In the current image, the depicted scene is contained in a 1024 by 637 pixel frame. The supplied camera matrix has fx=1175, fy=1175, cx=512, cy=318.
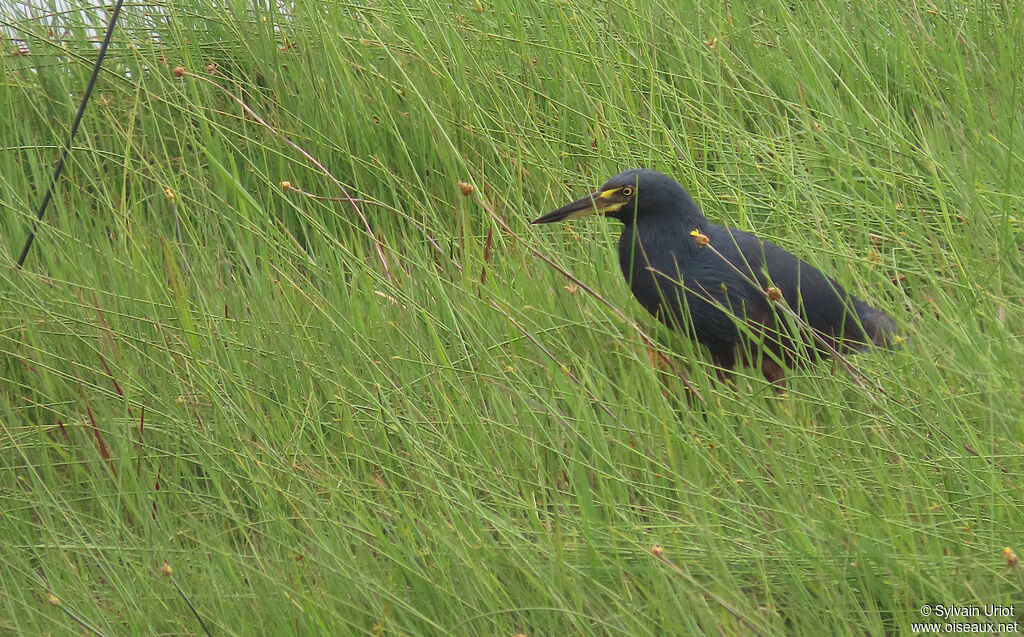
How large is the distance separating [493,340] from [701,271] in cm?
56

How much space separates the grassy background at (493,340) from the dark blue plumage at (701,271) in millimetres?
100

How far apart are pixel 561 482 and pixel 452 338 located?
56 centimetres

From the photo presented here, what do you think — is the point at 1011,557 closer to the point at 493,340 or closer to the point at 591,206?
the point at 493,340

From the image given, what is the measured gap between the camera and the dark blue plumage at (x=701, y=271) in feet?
9.28

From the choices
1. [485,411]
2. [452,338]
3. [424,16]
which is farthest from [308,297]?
[424,16]

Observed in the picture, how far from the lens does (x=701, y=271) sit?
2.89 meters

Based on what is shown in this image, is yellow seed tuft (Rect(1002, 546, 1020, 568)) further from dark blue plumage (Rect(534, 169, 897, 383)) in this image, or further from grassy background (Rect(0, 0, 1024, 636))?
dark blue plumage (Rect(534, 169, 897, 383))

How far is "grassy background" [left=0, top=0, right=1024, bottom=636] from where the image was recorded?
1973 millimetres

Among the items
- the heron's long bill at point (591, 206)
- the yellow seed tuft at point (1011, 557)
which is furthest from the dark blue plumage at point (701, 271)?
the yellow seed tuft at point (1011, 557)

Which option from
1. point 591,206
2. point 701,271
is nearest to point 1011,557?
point 701,271

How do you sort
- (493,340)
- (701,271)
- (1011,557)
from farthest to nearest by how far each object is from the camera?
(701,271), (493,340), (1011,557)

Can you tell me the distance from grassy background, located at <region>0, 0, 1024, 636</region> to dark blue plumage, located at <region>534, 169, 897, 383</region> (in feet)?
0.33

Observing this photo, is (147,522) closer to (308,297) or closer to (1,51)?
(308,297)

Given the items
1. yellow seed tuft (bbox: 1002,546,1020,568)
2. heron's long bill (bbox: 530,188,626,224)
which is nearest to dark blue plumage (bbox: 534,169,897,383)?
heron's long bill (bbox: 530,188,626,224)
